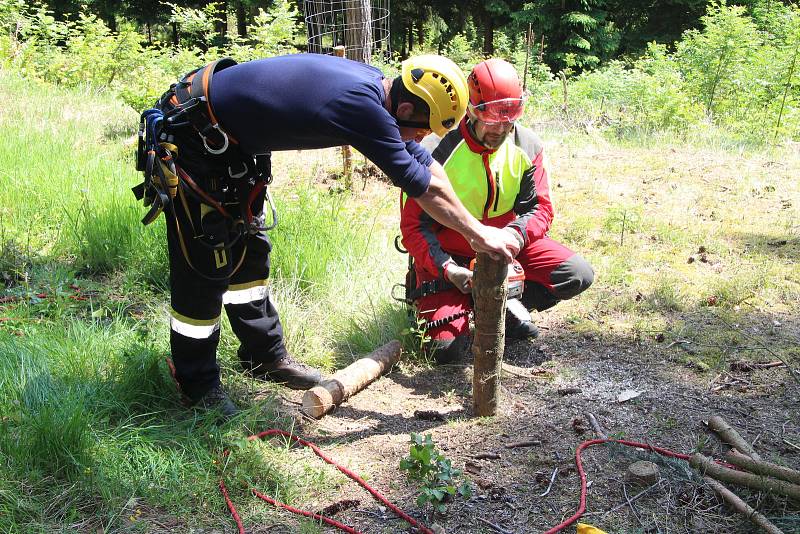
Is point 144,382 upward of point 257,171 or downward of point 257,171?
downward

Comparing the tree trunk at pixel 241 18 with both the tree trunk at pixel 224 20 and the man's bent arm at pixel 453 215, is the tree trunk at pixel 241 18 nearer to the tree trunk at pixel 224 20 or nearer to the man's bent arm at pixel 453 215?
the tree trunk at pixel 224 20

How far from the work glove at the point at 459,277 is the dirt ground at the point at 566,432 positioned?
0.63 meters

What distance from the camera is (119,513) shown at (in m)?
2.78

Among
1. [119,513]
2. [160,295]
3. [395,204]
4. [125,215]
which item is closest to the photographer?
[119,513]

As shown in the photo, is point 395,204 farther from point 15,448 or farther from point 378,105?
point 15,448

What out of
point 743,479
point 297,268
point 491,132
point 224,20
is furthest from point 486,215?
point 224,20

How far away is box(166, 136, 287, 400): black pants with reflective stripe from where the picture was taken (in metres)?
3.23

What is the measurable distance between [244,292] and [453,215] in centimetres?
133

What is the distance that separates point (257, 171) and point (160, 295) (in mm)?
1883

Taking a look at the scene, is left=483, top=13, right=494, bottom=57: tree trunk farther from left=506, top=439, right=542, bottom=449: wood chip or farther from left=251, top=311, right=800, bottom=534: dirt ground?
left=506, top=439, right=542, bottom=449: wood chip

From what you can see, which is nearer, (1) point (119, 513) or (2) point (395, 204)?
(1) point (119, 513)

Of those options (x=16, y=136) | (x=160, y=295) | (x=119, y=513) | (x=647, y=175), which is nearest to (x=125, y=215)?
(x=160, y=295)

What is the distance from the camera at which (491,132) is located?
4.21 meters

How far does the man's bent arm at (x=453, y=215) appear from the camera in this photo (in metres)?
3.05
